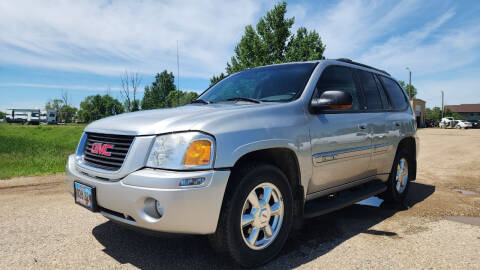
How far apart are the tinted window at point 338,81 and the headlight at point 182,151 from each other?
154 centimetres

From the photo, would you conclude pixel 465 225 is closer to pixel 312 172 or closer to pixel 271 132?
pixel 312 172

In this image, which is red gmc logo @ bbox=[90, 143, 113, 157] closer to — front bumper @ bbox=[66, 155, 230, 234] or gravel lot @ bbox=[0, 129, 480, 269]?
front bumper @ bbox=[66, 155, 230, 234]

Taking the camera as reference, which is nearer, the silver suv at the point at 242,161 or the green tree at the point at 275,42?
the silver suv at the point at 242,161

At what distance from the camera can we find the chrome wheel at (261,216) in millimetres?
2527

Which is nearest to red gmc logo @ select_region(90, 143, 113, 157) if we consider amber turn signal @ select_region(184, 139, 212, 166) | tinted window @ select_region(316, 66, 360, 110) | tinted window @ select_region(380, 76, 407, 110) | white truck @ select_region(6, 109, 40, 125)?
amber turn signal @ select_region(184, 139, 212, 166)

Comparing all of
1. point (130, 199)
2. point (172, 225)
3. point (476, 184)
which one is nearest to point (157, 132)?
point (130, 199)

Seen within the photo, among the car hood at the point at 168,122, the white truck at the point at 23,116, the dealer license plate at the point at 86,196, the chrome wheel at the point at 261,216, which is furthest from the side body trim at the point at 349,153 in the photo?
the white truck at the point at 23,116

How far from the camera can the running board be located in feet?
10.0

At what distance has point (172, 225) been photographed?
7.15 ft

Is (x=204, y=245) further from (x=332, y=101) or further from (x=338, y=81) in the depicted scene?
(x=338, y=81)

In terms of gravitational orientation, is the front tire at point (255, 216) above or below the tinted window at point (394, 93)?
below

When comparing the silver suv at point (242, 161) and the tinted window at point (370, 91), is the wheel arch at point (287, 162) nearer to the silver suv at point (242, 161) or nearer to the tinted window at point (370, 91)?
the silver suv at point (242, 161)

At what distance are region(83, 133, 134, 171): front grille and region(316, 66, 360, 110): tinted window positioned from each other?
1.93m

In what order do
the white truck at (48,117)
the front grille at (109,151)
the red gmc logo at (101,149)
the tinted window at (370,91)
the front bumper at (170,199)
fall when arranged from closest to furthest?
the front bumper at (170,199) → the front grille at (109,151) → the red gmc logo at (101,149) → the tinted window at (370,91) → the white truck at (48,117)
